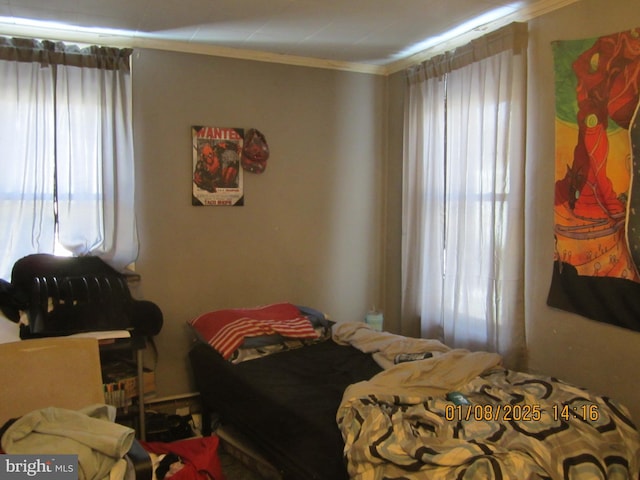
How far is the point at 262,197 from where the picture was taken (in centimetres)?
370

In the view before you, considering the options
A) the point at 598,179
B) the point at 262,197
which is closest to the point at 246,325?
the point at 262,197

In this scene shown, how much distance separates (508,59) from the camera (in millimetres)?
2885

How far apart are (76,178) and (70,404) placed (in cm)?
144

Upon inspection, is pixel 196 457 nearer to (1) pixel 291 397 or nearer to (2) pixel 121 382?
(1) pixel 291 397

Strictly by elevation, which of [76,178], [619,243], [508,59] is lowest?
[619,243]

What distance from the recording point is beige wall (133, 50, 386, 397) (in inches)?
134

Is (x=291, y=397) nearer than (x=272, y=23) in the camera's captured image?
Yes

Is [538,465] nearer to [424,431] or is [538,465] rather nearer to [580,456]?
[580,456]

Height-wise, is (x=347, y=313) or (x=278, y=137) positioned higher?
(x=278, y=137)

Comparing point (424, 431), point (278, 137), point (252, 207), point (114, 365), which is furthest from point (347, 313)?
point (424, 431)

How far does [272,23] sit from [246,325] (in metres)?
1.71

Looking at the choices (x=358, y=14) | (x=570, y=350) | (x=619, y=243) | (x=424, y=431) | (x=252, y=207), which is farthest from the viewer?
(x=252, y=207)

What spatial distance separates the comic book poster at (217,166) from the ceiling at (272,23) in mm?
519
